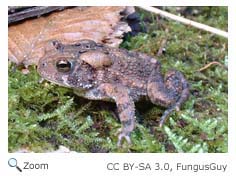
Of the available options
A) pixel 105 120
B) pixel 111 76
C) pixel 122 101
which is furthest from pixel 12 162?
pixel 111 76

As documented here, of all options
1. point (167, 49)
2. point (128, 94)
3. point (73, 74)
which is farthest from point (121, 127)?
point (167, 49)

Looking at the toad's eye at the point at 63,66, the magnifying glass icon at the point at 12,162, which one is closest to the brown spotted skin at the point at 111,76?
the toad's eye at the point at 63,66

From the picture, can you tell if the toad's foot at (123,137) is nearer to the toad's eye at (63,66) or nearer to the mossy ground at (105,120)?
the mossy ground at (105,120)

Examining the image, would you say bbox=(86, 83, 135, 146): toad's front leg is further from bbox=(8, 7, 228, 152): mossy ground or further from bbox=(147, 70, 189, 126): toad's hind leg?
bbox=(147, 70, 189, 126): toad's hind leg

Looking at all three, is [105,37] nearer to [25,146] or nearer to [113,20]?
[113,20]

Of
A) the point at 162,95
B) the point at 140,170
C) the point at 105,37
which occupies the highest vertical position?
the point at 105,37

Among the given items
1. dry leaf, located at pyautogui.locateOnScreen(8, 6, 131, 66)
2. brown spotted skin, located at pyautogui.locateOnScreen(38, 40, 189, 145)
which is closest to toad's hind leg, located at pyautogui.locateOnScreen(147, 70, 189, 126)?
brown spotted skin, located at pyautogui.locateOnScreen(38, 40, 189, 145)
